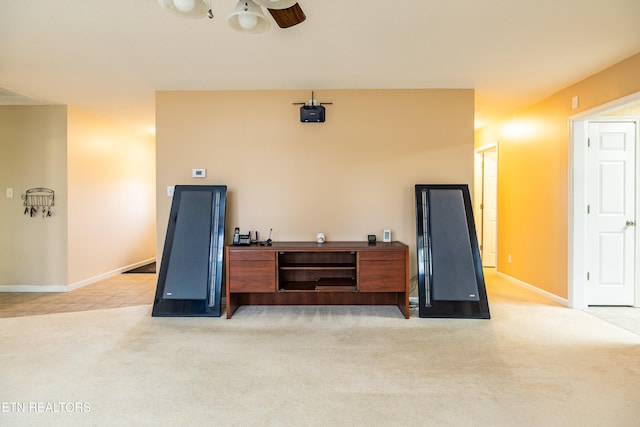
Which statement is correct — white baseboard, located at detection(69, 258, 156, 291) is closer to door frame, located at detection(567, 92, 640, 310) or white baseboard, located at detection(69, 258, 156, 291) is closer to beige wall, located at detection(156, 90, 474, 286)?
beige wall, located at detection(156, 90, 474, 286)

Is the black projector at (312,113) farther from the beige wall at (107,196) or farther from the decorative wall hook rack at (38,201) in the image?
the decorative wall hook rack at (38,201)

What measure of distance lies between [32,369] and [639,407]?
396 centimetres

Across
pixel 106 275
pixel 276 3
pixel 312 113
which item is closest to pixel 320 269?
pixel 312 113

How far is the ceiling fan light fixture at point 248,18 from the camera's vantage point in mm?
2031

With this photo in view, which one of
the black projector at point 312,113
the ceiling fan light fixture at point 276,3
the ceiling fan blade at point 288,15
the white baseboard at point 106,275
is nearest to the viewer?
the ceiling fan light fixture at point 276,3

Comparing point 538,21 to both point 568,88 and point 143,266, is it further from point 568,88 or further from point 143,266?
point 143,266

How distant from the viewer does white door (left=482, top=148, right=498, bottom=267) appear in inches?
246

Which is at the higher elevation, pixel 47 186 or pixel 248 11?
pixel 248 11

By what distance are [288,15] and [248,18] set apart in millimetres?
291

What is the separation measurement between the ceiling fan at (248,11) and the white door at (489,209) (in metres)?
5.14

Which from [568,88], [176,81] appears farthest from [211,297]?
[568,88]

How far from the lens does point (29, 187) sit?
15.6 ft

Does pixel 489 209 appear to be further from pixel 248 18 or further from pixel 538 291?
pixel 248 18

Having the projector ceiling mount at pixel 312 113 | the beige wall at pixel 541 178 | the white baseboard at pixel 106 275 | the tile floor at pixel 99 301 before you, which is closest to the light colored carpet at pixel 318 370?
the tile floor at pixel 99 301
